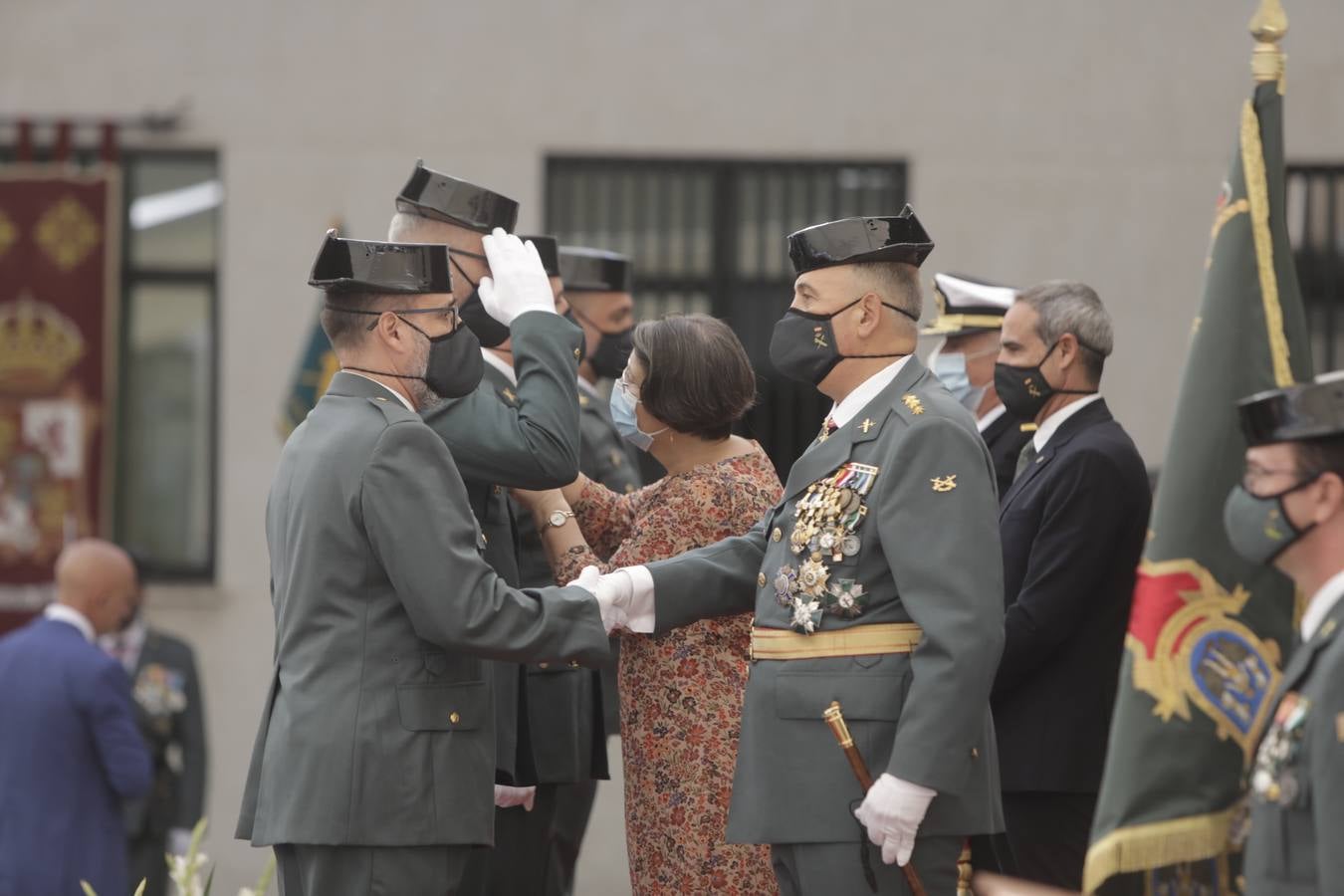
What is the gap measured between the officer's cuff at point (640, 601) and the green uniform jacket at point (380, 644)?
32 centimetres

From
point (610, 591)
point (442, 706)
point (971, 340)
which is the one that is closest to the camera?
point (442, 706)

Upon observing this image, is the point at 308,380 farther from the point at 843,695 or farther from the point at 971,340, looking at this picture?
the point at 843,695

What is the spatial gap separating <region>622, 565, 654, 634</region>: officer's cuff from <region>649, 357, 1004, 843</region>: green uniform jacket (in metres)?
0.27

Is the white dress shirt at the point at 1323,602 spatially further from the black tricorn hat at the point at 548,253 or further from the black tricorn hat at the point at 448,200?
the black tricorn hat at the point at 548,253

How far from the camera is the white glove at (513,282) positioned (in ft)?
13.2

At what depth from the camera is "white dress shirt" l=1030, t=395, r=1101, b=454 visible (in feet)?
14.8

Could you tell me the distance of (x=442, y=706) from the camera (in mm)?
3486

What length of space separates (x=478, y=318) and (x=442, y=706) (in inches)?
44.0

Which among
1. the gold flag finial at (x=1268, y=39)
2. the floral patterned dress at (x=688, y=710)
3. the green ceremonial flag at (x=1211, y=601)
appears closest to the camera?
the green ceremonial flag at (x=1211, y=601)

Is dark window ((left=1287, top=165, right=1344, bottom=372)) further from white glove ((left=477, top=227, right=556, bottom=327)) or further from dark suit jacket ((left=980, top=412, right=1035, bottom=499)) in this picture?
white glove ((left=477, top=227, right=556, bottom=327))

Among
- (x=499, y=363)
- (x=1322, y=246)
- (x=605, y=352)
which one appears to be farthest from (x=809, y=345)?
(x=1322, y=246)

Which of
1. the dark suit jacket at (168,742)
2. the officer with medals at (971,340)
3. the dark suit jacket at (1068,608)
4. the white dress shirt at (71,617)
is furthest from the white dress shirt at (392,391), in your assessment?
the dark suit jacket at (168,742)

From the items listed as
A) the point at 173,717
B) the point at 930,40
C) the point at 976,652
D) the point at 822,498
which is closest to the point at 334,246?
the point at 822,498

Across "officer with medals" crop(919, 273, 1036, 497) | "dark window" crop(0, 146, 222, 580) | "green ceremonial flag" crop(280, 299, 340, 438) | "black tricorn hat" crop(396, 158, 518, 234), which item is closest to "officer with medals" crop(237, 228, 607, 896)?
"black tricorn hat" crop(396, 158, 518, 234)
